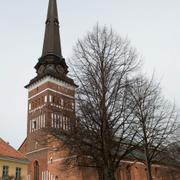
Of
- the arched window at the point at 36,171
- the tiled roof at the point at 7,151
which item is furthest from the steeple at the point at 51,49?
the tiled roof at the point at 7,151

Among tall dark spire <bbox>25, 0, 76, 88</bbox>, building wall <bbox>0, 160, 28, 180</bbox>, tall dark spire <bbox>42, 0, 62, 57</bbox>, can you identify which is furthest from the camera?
tall dark spire <bbox>42, 0, 62, 57</bbox>

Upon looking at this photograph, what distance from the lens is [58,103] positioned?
17.1 m

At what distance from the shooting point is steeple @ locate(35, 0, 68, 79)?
1825 inches

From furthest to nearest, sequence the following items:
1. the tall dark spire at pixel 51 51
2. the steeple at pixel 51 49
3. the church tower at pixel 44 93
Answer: the steeple at pixel 51 49 → the tall dark spire at pixel 51 51 → the church tower at pixel 44 93

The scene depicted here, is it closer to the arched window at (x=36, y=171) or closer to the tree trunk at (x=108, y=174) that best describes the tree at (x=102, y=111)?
the tree trunk at (x=108, y=174)

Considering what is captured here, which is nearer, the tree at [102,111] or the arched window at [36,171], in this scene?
the tree at [102,111]

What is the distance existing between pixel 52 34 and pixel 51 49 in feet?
9.73

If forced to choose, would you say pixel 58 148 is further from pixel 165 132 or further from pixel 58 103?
pixel 165 132

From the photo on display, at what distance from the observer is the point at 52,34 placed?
50250 mm


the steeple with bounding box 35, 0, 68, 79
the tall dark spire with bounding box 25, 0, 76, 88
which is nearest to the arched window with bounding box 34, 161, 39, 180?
the tall dark spire with bounding box 25, 0, 76, 88

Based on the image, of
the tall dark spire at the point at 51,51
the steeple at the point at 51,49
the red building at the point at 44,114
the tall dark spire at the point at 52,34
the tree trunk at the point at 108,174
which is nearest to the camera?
the tree trunk at the point at 108,174

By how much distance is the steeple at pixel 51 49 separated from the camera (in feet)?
152

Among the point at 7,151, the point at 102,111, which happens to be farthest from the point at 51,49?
the point at 102,111

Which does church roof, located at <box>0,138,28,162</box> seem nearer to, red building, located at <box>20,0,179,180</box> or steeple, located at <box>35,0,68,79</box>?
red building, located at <box>20,0,179,180</box>
